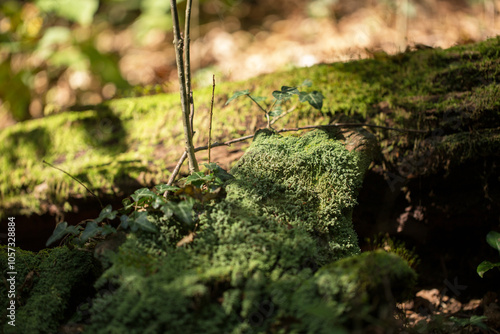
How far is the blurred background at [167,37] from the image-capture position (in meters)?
6.05

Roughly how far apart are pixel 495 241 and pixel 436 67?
153 cm

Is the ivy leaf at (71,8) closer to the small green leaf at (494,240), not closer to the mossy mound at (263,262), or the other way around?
the mossy mound at (263,262)

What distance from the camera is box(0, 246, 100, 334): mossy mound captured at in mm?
1608

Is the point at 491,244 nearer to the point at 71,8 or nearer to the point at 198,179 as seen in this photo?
the point at 198,179

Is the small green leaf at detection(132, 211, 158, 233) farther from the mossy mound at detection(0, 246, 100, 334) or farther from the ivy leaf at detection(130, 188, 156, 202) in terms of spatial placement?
the mossy mound at detection(0, 246, 100, 334)

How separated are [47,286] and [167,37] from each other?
7.15 meters

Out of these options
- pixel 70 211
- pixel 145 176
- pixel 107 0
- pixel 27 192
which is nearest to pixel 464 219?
pixel 145 176

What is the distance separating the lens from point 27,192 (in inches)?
135

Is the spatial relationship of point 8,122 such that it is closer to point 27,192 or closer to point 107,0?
point 107,0

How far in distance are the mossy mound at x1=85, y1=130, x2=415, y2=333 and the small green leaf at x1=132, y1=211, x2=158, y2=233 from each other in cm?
5

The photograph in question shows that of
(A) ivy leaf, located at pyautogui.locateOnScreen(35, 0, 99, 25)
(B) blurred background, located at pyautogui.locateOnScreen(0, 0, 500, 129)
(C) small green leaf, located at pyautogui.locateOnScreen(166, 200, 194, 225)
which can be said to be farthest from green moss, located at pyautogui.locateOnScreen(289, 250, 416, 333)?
(A) ivy leaf, located at pyautogui.locateOnScreen(35, 0, 99, 25)

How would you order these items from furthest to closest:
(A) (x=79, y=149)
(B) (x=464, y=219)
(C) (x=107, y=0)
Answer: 1. (C) (x=107, y=0)
2. (A) (x=79, y=149)
3. (B) (x=464, y=219)

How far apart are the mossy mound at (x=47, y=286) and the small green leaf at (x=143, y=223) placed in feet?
1.38

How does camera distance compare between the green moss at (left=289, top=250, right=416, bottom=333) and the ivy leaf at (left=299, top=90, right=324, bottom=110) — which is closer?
the green moss at (left=289, top=250, right=416, bottom=333)
